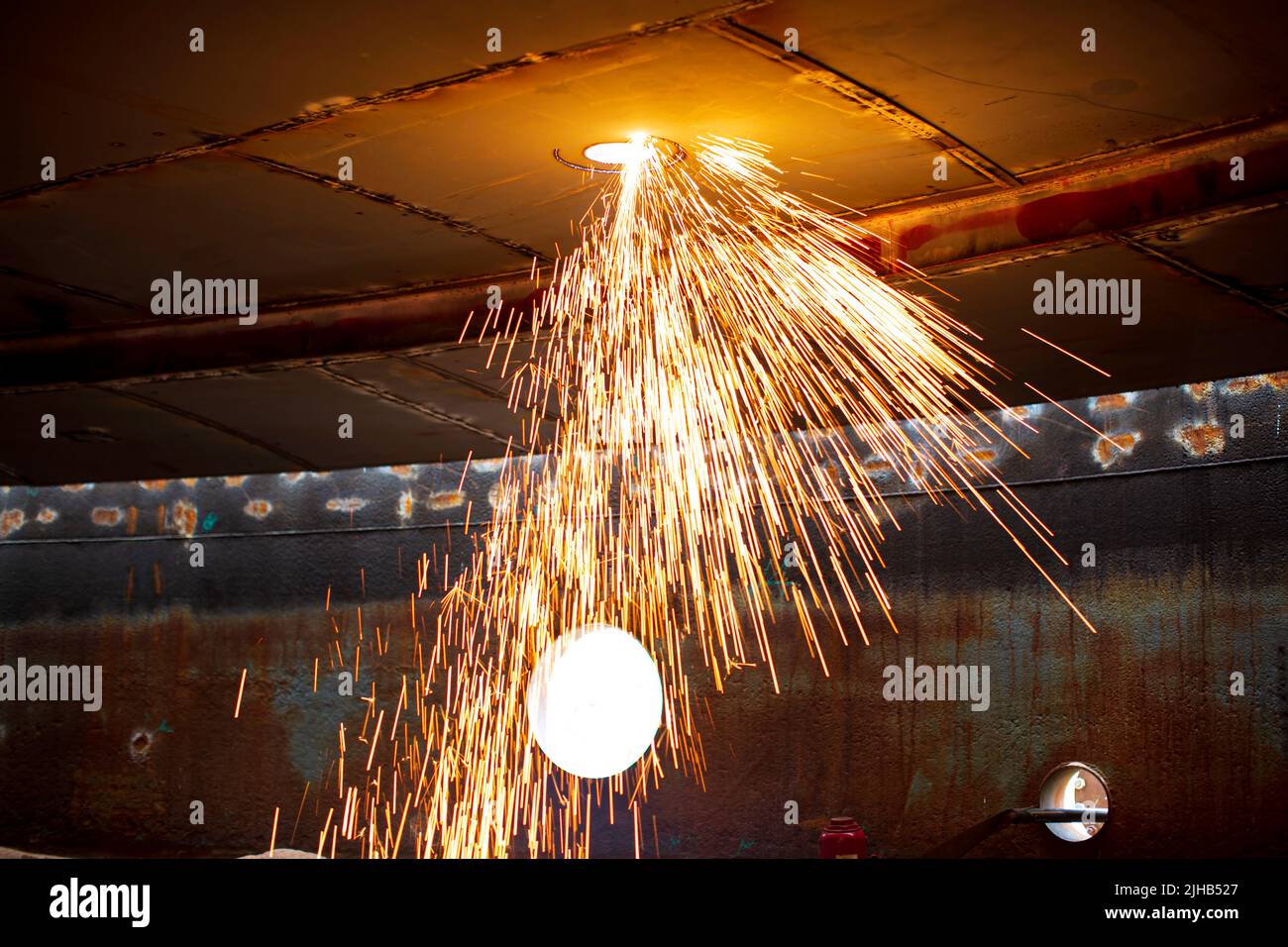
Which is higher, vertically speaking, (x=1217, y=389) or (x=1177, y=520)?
(x=1217, y=389)

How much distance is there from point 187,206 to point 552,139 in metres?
1.42

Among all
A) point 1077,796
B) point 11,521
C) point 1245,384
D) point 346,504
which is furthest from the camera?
point 11,521

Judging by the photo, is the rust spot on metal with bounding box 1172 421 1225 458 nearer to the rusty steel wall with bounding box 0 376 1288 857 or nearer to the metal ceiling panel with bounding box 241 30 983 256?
the rusty steel wall with bounding box 0 376 1288 857

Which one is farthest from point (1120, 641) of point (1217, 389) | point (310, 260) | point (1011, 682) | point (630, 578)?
point (310, 260)

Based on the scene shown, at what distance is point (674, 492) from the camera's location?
7809mm

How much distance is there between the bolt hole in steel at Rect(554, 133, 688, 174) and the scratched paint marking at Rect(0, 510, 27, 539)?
7207 mm

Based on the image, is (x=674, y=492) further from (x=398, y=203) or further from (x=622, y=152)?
(x=622, y=152)

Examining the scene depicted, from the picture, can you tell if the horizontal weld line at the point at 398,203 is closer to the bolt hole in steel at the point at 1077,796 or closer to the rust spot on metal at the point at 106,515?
the bolt hole in steel at the point at 1077,796

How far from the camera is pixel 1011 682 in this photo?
264 inches

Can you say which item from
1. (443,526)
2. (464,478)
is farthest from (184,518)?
(464,478)

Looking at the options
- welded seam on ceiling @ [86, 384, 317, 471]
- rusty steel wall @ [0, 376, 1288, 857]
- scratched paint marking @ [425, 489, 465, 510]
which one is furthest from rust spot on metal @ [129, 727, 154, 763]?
scratched paint marking @ [425, 489, 465, 510]

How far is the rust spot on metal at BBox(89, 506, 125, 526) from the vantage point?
9289mm

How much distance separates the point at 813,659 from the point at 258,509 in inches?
164

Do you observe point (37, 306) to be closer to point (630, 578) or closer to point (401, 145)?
point (401, 145)
